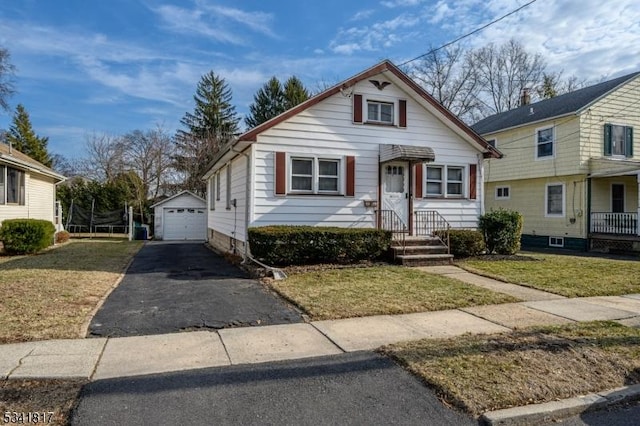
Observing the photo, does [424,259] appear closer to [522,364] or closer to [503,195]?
[522,364]

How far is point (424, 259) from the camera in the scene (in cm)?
1130

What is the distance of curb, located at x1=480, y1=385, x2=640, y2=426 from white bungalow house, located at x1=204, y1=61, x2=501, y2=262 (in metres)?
7.96

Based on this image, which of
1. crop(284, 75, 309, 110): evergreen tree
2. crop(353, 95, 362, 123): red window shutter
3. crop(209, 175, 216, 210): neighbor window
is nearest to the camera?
crop(353, 95, 362, 123): red window shutter

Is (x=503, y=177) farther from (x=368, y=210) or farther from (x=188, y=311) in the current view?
(x=188, y=311)

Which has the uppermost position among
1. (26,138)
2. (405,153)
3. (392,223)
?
(26,138)

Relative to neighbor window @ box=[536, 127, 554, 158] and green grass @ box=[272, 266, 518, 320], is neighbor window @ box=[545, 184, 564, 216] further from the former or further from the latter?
green grass @ box=[272, 266, 518, 320]

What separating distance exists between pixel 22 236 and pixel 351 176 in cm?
1126

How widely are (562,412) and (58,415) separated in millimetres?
3933

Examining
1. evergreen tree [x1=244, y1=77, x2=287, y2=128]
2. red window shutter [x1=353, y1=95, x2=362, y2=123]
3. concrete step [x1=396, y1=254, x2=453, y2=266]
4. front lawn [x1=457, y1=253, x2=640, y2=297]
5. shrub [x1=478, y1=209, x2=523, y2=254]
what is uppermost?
evergreen tree [x1=244, y1=77, x2=287, y2=128]

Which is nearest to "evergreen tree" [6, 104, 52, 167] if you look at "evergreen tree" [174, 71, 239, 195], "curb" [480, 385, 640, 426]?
"evergreen tree" [174, 71, 239, 195]

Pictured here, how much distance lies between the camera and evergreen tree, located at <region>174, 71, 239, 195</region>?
34688 millimetres

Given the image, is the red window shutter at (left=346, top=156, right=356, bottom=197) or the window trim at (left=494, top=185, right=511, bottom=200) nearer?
the red window shutter at (left=346, top=156, right=356, bottom=197)

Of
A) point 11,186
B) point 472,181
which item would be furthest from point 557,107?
point 11,186

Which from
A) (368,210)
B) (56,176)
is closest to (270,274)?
(368,210)
